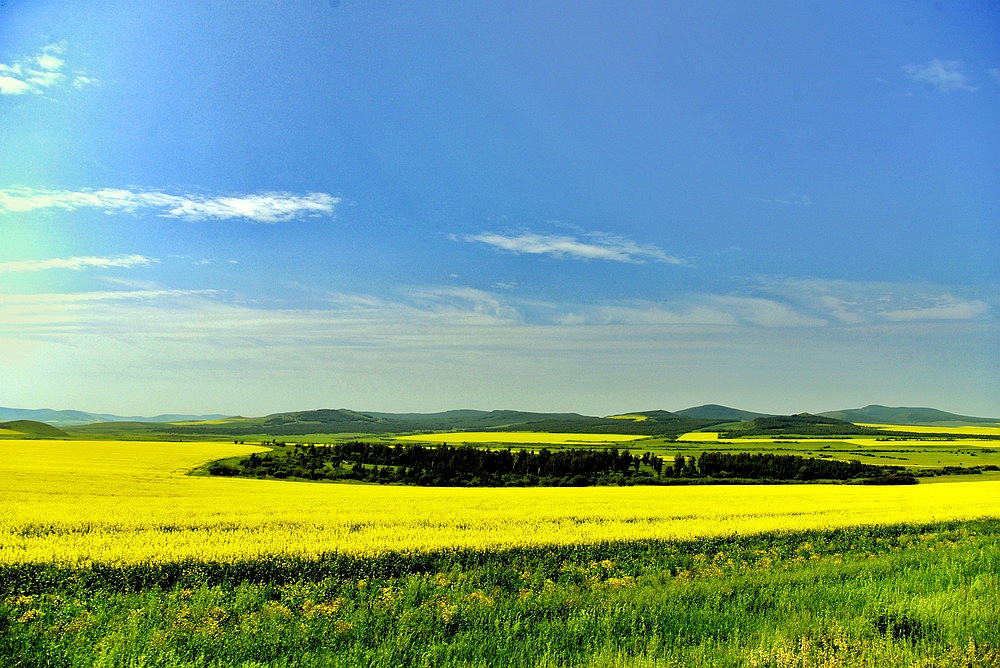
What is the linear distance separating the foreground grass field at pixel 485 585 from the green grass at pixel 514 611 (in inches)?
1.8

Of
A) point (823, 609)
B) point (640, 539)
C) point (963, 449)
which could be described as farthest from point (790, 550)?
point (963, 449)

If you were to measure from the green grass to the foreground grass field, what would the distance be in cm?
4

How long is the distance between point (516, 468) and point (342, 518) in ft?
162

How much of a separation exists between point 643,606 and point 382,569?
19.0 feet

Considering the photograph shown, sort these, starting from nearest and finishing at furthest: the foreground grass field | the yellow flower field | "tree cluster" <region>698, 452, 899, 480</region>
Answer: the foreground grass field → the yellow flower field → "tree cluster" <region>698, 452, 899, 480</region>

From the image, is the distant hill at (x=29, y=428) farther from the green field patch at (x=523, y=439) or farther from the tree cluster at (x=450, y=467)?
the tree cluster at (x=450, y=467)

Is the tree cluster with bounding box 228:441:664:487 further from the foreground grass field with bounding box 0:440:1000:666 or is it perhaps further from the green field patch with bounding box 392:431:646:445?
the green field patch with bounding box 392:431:646:445

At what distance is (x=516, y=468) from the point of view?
2618 inches

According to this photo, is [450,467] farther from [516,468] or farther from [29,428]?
[29,428]

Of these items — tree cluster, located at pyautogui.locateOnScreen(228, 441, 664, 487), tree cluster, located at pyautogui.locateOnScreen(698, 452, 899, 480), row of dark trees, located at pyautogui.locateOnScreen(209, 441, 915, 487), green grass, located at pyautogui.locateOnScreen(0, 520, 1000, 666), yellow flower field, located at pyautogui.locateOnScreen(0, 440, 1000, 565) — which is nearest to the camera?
green grass, located at pyautogui.locateOnScreen(0, 520, 1000, 666)

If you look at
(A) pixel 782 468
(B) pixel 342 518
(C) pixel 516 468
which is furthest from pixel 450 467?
(B) pixel 342 518

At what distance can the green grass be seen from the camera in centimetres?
737

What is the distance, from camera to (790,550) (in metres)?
15.6

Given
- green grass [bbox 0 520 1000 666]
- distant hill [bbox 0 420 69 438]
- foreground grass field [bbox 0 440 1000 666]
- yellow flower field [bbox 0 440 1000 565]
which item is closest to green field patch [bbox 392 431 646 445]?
distant hill [bbox 0 420 69 438]
